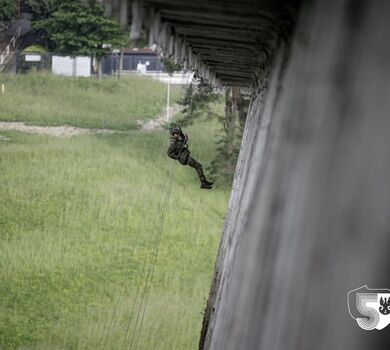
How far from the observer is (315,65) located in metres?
1.20

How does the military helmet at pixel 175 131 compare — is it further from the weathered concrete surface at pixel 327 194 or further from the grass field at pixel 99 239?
the weathered concrete surface at pixel 327 194

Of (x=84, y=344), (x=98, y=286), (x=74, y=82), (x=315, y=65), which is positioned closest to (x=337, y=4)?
(x=315, y=65)

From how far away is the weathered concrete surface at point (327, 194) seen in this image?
1.05m

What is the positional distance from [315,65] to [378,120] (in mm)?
187

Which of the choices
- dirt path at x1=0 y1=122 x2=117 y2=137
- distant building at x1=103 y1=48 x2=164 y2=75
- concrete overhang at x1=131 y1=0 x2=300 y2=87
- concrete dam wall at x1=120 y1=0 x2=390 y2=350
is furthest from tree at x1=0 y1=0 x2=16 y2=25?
concrete dam wall at x1=120 y1=0 x2=390 y2=350

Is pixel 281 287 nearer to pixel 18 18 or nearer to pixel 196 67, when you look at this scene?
pixel 196 67

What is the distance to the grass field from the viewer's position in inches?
342

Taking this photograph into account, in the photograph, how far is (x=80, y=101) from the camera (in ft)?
50.8

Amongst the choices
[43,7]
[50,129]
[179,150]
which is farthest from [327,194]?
[43,7]

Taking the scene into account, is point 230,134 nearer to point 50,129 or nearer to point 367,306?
point 50,129

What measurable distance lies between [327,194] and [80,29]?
15.3 metres

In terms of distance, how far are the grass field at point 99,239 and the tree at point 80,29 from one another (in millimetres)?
2343

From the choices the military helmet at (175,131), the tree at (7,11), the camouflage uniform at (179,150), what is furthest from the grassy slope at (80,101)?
the military helmet at (175,131)

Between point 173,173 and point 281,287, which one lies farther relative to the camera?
point 173,173
